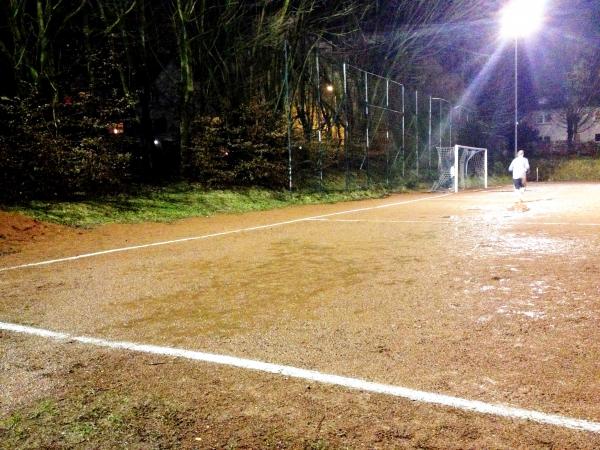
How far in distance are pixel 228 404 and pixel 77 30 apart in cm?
1552

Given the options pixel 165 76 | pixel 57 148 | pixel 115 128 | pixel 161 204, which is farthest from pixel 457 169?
pixel 57 148

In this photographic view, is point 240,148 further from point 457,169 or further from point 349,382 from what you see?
point 349,382

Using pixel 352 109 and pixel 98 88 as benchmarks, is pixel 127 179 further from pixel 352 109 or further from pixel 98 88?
pixel 352 109

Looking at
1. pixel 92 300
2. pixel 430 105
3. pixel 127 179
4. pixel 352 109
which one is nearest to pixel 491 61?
pixel 430 105

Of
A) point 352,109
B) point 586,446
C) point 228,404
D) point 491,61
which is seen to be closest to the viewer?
point 586,446

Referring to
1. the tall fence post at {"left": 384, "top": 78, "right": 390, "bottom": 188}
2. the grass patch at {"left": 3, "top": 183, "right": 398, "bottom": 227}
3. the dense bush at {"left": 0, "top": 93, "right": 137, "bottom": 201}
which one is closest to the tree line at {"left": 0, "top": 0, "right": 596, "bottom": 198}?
the dense bush at {"left": 0, "top": 93, "right": 137, "bottom": 201}

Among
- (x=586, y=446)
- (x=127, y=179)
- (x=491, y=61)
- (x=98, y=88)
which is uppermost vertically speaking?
(x=491, y=61)

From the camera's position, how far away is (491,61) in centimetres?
3869

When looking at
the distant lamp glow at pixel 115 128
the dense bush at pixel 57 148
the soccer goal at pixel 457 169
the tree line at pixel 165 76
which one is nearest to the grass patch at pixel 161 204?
the dense bush at pixel 57 148

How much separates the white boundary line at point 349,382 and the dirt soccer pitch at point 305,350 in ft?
0.05

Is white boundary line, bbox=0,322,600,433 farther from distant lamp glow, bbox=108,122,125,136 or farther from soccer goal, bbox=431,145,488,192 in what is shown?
soccer goal, bbox=431,145,488,192

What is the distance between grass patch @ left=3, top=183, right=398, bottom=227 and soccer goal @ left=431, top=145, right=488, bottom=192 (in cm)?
941

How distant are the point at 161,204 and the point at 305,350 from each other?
1233 cm

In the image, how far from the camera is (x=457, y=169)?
27.3m
